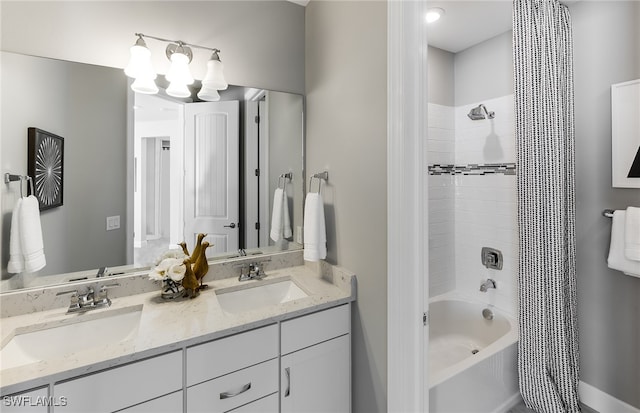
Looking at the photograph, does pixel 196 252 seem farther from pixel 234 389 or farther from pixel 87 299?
pixel 234 389

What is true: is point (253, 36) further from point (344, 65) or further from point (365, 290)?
point (365, 290)

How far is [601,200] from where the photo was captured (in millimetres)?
1785

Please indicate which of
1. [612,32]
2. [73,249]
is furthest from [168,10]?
[612,32]

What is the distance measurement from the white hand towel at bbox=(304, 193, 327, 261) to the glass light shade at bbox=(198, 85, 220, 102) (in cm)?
77

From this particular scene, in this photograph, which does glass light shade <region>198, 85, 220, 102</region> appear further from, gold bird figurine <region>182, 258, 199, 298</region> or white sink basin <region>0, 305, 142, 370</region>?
white sink basin <region>0, 305, 142, 370</region>

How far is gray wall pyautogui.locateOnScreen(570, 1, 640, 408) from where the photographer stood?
1.67 meters

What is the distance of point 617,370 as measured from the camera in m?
1.74

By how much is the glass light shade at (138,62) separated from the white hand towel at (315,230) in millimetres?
1009

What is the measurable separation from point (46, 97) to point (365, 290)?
1701 mm

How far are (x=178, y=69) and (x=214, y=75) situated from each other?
17cm

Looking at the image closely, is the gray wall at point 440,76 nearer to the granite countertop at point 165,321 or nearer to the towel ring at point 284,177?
the towel ring at point 284,177

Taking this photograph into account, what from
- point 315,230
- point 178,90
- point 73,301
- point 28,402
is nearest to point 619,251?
point 315,230

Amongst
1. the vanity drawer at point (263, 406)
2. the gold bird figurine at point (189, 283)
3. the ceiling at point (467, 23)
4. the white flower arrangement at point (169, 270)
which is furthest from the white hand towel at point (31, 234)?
the ceiling at point (467, 23)

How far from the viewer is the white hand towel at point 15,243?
1.22 meters
